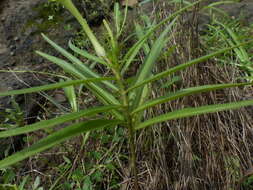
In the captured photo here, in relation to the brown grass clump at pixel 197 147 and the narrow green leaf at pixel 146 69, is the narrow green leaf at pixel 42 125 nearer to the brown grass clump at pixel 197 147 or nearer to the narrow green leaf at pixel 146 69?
the narrow green leaf at pixel 146 69

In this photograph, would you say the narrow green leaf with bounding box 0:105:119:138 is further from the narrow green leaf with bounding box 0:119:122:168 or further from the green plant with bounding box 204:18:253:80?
the green plant with bounding box 204:18:253:80

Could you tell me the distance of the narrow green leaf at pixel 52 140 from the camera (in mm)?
589

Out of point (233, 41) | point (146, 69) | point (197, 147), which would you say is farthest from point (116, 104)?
point (233, 41)

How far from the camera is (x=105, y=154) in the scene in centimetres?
121

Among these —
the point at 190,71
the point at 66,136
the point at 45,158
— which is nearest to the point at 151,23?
the point at 190,71

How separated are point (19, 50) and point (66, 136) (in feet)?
4.17

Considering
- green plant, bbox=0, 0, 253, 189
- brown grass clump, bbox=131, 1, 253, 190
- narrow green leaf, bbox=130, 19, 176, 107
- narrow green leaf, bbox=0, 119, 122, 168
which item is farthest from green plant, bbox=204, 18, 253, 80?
narrow green leaf, bbox=0, 119, 122, 168

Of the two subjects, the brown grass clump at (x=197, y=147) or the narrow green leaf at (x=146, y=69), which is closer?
the narrow green leaf at (x=146, y=69)

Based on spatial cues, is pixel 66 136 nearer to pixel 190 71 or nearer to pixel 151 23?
pixel 190 71

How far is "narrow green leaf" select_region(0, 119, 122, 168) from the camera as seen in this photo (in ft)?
1.93

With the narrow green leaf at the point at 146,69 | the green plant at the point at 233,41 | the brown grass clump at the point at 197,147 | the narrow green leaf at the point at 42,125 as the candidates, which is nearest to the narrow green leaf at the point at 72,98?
the brown grass clump at the point at 197,147

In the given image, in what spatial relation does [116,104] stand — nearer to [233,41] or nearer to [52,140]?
[52,140]

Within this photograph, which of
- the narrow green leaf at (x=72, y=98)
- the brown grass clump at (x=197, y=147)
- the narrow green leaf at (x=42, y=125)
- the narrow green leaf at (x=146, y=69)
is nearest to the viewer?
the narrow green leaf at (x=42, y=125)

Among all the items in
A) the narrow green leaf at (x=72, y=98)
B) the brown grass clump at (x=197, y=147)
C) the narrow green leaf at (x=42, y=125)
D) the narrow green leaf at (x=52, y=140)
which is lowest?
the brown grass clump at (x=197, y=147)
